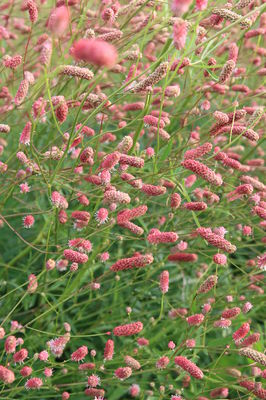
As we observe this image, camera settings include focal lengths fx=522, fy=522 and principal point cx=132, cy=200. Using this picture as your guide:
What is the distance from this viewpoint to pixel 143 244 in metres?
2.75

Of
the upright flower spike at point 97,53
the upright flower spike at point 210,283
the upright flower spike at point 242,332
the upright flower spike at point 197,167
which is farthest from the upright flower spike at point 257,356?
the upright flower spike at point 97,53

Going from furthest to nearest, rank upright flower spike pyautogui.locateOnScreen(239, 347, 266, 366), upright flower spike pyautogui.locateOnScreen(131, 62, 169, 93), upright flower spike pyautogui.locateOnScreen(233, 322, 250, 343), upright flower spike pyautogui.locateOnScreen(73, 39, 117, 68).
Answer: upright flower spike pyautogui.locateOnScreen(233, 322, 250, 343), upright flower spike pyautogui.locateOnScreen(239, 347, 266, 366), upright flower spike pyautogui.locateOnScreen(131, 62, 169, 93), upright flower spike pyautogui.locateOnScreen(73, 39, 117, 68)

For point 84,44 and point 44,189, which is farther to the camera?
point 44,189

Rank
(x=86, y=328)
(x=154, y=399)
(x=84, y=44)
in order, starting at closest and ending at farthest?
(x=84, y=44) → (x=154, y=399) → (x=86, y=328)

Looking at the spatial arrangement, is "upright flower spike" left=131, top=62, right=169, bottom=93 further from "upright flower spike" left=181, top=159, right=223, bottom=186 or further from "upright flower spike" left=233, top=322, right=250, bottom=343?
"upright flower spike" left=233, top=322, right=250, bottom=343

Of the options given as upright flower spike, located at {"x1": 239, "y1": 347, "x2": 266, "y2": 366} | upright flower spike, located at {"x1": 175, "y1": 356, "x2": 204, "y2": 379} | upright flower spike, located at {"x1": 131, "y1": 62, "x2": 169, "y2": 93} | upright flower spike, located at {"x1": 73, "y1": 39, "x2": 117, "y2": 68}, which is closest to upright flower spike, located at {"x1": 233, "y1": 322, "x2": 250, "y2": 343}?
upright flower spike, located at {"x1": 239, "y1": 347, "x2": 266, "y2": 366}

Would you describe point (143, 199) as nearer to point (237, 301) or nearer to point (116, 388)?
point (237, 301)

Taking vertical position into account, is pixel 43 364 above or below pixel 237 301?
below

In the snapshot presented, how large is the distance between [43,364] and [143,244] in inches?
33.5

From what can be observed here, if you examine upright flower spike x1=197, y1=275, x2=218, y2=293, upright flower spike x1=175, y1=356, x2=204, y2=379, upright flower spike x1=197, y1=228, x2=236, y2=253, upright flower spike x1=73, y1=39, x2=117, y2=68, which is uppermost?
upright flower spike x1=73, y1=39, x2=117, y2=68

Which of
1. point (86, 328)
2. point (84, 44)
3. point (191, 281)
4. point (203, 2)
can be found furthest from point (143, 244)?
point (84, 44)

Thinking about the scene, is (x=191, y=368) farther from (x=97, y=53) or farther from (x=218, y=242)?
(x=97, y=53)

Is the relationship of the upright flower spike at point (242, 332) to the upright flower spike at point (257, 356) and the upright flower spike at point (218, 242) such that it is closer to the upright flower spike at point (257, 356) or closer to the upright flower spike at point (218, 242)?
the upright flower spike at point (257, 356)

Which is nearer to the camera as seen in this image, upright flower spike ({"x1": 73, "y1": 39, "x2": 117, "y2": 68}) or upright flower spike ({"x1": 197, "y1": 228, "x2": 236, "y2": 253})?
upright flower spike ({"x1": 73, "y1": 39, "x2": 117, "y2": 68})
